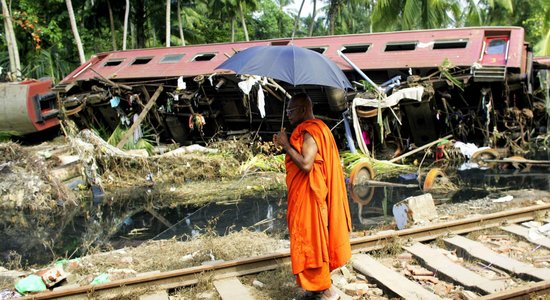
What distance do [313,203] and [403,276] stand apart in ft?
4.71

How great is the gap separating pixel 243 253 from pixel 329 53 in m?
7.89

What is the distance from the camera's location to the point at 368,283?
187 inches

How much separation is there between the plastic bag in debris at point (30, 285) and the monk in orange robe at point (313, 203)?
91.9 inches

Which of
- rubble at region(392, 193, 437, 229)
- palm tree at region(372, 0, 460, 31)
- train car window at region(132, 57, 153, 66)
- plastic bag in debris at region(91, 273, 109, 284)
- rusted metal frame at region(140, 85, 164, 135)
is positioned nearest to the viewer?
plastic bag in debris at region(91, 273, 109, 284)

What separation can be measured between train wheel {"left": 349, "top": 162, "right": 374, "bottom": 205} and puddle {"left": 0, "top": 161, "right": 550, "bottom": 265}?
76 mm

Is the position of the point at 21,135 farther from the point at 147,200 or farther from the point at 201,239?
the point at 201,239

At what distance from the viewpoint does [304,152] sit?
3.85 meters

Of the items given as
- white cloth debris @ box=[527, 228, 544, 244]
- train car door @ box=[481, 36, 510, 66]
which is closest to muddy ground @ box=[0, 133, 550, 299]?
white cloth debris @ box=[527, 228, 544, 244]

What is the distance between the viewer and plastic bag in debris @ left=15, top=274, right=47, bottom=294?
15.2 feet

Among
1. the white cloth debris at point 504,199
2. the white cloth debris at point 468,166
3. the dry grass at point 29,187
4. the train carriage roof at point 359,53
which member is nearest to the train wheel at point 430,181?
the white cloth debris at point 504,199

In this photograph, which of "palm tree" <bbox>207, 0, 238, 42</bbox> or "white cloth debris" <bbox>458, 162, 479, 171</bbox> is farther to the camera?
"palm tree" <bbox>207, 0, 238, 42</bbox>

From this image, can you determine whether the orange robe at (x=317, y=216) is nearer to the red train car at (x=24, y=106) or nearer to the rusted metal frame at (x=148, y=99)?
the rusted metal frame at (x=148, y=99)

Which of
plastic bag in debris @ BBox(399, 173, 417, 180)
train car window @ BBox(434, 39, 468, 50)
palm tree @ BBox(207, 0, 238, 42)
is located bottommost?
plastic bag in debris @ BBox(399, 173, 417, 180)

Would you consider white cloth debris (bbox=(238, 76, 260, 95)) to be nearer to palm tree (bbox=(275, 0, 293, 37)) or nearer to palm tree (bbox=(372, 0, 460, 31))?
palm tree (bbox=(372, 0, 460, 31))
